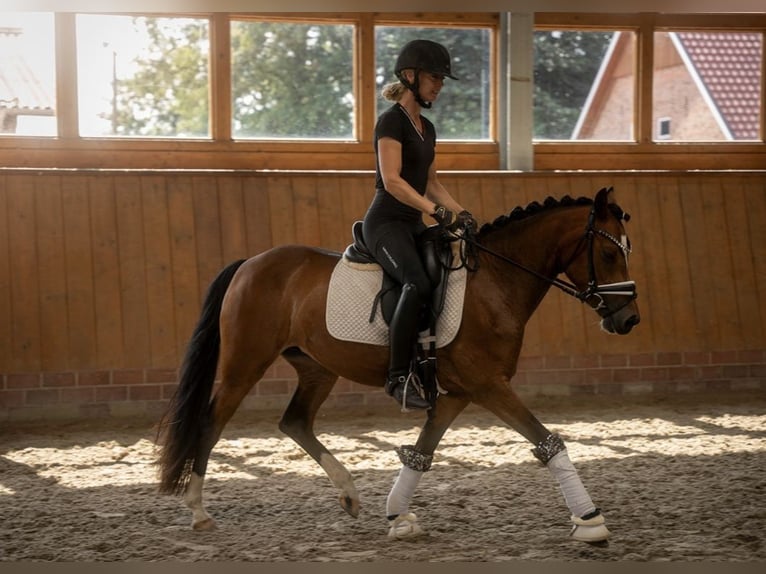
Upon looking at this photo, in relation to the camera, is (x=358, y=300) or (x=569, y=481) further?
(x=358, y=300)

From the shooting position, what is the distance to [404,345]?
4117 millimetres

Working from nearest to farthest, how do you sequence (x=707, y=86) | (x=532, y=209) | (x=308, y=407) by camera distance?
(x=532, y=209) < (x=308, y=407) < (x=707, y=86)

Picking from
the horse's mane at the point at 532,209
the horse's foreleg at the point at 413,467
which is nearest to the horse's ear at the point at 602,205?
the horse's mane at the point at 532,209

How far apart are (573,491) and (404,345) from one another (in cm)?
93

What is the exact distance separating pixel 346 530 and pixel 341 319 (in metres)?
0.96

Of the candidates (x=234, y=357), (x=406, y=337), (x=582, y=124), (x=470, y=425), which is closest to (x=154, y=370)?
(x=470, y=425)

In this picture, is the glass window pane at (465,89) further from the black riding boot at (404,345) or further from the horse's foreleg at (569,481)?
the horse's foreleg at (569,481)

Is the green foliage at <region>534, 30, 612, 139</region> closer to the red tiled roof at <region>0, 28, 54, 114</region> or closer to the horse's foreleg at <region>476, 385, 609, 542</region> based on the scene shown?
the red tiled roof at <region>0, 28, 54, 114</region>

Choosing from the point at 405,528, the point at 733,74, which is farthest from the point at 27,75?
the point at 733,74

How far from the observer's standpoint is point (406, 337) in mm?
4105

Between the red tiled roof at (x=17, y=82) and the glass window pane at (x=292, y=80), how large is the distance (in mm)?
1625

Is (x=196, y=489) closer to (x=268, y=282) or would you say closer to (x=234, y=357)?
(x=234, y=357)

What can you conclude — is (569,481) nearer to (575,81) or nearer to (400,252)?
(400,252)

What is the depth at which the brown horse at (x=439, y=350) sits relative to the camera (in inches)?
159
